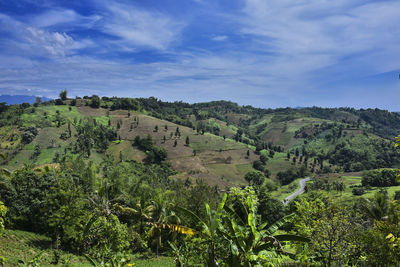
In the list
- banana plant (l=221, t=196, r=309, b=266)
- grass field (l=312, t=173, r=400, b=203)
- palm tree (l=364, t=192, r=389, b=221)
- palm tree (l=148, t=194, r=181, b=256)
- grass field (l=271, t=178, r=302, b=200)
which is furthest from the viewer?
grass field (l=271, t=178, r=302, b=200)

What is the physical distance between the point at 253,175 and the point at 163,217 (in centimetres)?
14409

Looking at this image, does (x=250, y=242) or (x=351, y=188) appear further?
(x=351, y=188)

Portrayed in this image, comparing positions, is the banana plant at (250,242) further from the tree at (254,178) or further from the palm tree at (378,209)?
the tree at (254,178)

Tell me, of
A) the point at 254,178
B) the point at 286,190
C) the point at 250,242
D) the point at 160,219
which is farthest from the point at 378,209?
the point at 286,190

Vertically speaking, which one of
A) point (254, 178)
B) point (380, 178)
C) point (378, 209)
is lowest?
point (254, 178)

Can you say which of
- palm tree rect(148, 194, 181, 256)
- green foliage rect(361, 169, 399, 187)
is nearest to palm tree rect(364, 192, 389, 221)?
palm tree rect(148, 194, 181, 256)

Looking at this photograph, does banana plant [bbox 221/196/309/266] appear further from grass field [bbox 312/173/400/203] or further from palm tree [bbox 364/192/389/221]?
grass field [bbox 312/173/400/203]

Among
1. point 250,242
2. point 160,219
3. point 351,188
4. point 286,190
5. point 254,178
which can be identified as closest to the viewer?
point 250,242

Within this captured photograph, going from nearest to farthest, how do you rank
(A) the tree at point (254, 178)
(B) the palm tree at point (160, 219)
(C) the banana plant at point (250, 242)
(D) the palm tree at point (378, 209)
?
(C) the banana plant at point (250, 242) < (D) the palm tree at point (378, 209) < (B) the palm tree at point (160, 219) < (A) the tree at point (254, 178)

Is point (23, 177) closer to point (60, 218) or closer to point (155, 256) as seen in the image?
point (60, 218)

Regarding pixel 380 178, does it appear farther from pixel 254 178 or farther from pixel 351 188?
pixel 254 178

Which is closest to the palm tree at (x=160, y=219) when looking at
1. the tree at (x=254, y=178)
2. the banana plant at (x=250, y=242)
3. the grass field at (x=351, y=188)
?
the banana plant at (x=250, y=242)

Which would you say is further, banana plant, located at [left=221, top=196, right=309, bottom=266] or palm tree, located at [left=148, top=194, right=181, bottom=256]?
palm tree, located at [left=148, top=194, right=181, bottom=256]

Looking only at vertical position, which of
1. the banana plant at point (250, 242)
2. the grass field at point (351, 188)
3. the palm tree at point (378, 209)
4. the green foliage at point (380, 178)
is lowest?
the grass field at point (351, 188)
